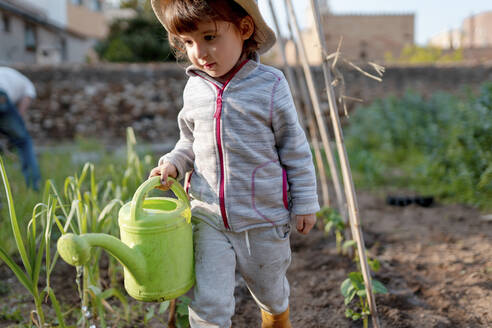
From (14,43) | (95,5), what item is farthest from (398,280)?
(95,5)

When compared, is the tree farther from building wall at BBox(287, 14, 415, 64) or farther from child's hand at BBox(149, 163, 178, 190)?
child's hand at BBox(149, 163, 178, 190)

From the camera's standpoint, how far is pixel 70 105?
21.8 feet

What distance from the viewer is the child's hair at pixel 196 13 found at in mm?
1146

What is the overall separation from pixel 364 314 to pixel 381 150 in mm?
4192

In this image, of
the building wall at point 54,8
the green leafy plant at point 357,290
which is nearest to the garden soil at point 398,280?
the green leafy plant at point 357,290

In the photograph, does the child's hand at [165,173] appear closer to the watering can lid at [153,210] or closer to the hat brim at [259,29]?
the watering can lid at [153,210]

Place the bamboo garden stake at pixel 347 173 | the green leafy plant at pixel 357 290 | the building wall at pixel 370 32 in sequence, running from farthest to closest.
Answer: the building wall at pixel 370 32 < the green leafy plant at pixel 357 290 < the bamboo garden stake at pixel 347 173

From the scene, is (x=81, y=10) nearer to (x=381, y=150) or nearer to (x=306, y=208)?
(x=381, y=150)

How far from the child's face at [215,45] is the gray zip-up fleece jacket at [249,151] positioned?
57 millimetres

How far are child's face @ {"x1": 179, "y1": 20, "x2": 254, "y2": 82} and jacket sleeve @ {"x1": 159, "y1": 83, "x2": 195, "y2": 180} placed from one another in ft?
0.71

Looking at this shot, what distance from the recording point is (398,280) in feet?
6.51

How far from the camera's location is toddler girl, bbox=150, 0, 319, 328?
4.15ft

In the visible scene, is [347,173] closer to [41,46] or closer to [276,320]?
[276,320]

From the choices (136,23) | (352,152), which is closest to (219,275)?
(352,152)
